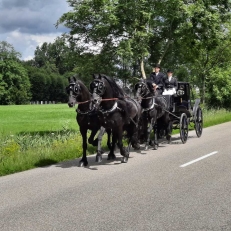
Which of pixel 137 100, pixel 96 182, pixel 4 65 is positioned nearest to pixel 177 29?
pixel 137 100

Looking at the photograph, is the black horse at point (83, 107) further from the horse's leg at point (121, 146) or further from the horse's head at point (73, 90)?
the horse's leg at point (121, 146)

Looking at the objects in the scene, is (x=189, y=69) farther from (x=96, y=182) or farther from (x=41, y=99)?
(x=41, y=99)

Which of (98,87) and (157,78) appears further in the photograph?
(157,78)

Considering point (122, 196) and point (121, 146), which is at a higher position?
point (121, 146)

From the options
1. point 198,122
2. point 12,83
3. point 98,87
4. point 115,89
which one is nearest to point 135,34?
point 198,122

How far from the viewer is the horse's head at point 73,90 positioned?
8773 mm

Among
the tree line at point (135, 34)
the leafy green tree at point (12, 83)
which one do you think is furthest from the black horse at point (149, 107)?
the leafy green tree at point (12, 83)

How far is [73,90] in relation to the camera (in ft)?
29.3

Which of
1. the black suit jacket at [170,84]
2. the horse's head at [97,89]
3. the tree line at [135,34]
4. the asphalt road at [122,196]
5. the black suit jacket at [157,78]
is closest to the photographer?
the asphalt road at [122,196]

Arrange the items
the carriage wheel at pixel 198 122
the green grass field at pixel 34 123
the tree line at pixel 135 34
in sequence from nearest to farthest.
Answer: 1. the carriage wheel at pixel 198 122
2. the tree line at pixel 135 34
3. the green grass field at pixel 34 123

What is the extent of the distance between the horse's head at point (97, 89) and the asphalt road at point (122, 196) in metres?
1.47

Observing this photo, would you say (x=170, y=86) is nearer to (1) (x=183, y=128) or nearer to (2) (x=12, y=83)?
(1) (x=183, y=128)

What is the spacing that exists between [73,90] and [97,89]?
530mm

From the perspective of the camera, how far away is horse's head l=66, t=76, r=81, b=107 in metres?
8.77
